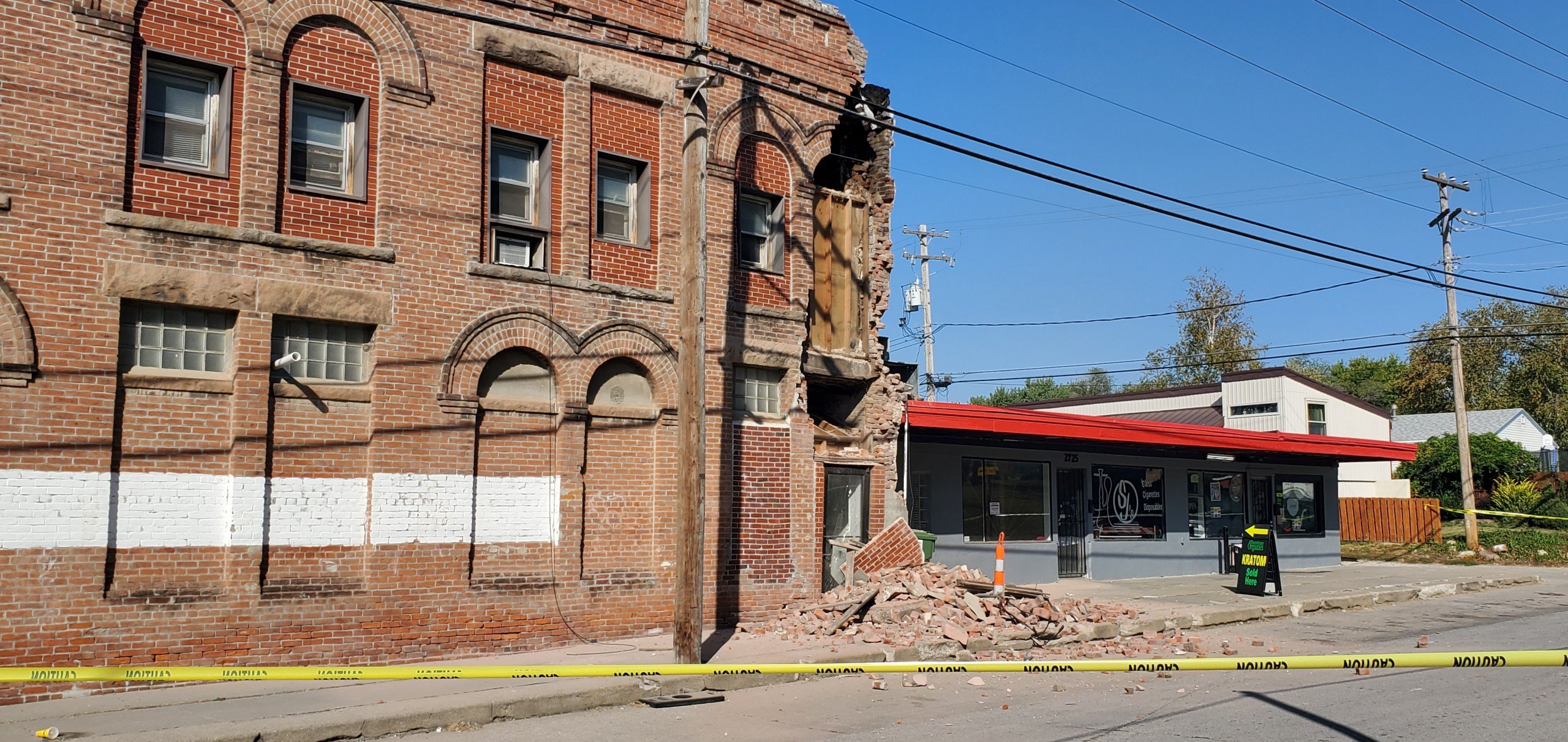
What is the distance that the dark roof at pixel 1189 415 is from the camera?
4191 centimetres

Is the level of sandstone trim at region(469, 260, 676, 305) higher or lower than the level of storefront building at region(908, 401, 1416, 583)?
higher

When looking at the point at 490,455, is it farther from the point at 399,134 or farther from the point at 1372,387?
the point at 1372,387

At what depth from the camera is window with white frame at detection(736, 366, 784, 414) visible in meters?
15.9

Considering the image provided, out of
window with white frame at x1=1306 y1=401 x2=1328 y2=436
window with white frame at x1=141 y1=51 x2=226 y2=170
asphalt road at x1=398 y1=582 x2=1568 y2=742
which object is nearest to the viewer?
asphalt road at x1=398 y1=582 x2=1568 y2=742

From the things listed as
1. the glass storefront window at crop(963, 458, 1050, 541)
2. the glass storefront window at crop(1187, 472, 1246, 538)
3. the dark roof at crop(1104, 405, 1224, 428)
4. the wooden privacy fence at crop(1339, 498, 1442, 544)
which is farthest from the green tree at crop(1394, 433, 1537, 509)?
the glass storefront window at crop(963, 458, 1050, 541)

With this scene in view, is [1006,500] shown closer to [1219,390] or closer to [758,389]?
[758,389]

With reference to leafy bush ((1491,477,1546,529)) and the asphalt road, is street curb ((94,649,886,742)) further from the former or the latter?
leafy bush ((1491,477,1546,529))

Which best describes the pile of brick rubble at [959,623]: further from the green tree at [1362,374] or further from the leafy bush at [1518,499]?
the green tree at [1362,374]

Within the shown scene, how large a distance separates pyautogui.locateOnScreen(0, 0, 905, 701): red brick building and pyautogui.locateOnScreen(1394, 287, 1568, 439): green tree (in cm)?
5449

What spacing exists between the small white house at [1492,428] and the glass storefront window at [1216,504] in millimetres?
32714

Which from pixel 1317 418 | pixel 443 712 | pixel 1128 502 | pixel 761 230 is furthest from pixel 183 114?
pixel 1317 418

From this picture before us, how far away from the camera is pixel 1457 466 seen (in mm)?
43469

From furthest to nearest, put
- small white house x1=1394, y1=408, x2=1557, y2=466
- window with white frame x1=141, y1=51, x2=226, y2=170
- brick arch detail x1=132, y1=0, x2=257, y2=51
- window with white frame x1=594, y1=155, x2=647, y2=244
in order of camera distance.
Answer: small white house x1=1394, y1=408, x2=1557, y2=466, window with white frame x1=594, y1=155, x2=647, y2=244, brick arch detail x1=132, y1=0, x2=257, y2=51, window with white frame x1=141, y1=51, x2=226, y2=170

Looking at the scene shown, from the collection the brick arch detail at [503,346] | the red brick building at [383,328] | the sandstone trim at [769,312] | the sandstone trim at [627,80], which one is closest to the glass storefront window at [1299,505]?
the red brick building at [383,328]
